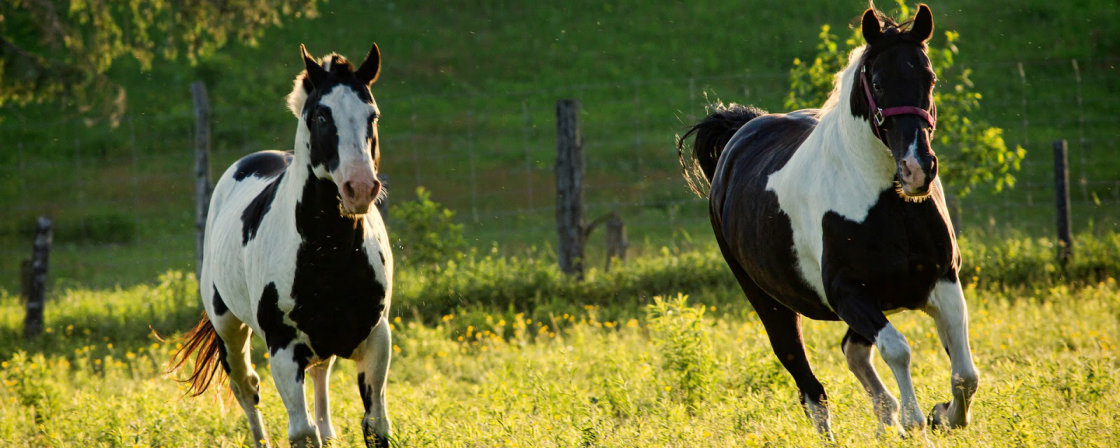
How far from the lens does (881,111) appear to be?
13.0 ft

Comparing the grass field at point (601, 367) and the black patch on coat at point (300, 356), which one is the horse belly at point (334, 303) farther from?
the grass field at point (601, 367)

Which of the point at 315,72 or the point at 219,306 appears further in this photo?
the point at 219,306

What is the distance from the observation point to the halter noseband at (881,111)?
388 centimetres

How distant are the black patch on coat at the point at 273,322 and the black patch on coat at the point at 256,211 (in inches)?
16.6

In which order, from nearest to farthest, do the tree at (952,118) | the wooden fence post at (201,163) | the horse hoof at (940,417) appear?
1. the horse hoof at (940,417)
2. the tree at (952,118)
3. the wooden fence post at (201,163)

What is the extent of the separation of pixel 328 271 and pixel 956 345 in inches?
107

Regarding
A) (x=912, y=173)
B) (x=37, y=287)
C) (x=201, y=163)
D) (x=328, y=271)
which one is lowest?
(x=37, y=287)

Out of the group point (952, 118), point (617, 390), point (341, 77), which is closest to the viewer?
point (341, 77)

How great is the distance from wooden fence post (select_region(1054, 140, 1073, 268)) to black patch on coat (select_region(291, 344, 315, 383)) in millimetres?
7893

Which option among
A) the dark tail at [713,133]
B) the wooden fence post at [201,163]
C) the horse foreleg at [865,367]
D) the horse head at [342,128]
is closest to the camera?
the horse head at [342,128]

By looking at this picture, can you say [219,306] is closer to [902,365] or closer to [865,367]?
[865,367]

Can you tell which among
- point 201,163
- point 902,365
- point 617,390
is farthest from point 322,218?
point 201,163

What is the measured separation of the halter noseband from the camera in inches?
153

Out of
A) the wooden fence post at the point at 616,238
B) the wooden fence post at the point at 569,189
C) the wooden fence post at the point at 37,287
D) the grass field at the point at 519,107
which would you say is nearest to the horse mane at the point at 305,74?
the wooden fence post at the point at 569,189
